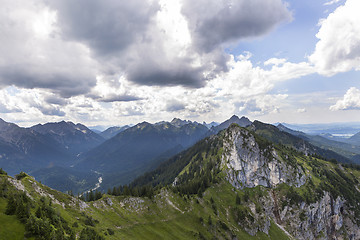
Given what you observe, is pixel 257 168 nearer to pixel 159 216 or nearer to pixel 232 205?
pixel 232 205

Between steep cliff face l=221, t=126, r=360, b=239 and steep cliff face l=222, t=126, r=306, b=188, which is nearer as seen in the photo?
steep cliff face l=221, t=126, r=360, b=239

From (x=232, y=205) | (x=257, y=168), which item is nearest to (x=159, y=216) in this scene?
(x=232, y=205)

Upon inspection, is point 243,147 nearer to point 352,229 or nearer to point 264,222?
point 264,222

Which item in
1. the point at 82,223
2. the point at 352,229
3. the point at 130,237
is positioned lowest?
the point at 352,229

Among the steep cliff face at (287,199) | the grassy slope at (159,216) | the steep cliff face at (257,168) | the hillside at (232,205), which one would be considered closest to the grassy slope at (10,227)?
the grassy slope at (159,216)

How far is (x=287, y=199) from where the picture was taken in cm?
16875

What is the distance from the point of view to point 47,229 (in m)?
43.7

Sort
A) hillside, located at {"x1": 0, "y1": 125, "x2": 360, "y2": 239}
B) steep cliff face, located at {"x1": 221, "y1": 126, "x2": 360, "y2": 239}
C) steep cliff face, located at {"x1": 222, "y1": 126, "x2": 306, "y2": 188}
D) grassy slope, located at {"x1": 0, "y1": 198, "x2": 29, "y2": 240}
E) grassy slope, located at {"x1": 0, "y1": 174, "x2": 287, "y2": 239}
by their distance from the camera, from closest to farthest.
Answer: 1. grassy slope, located at {"x1": 0, "y1": 198, "x2": 29, "y2": 240}
2. grassy slope, located at {"x1": 0, "y1": 174, "x2": 287, "y2": 239}
3. hillside, located at {"x1": 0, "y1": 125, "x2": 360, "y2": 239}
4. steep cliff face, located at {"x1": 221, "y1": 126, "x2": 360, "y2": 239}
5. steep cliff face, located at {"x1": 222, "y1": 126, "x2": 306, "y2": 188}

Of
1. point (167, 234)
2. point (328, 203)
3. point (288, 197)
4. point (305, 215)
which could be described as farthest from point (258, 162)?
point (167, 234)

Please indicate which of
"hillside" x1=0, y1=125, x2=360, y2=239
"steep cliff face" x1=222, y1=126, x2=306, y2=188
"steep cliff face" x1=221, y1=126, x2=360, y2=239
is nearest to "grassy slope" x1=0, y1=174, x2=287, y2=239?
"hillside" x1=0, y1=125, x2=360, y2=239

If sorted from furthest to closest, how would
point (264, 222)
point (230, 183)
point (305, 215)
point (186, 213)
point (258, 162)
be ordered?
point (258, 162), point (230, 183), point (305, 215), point (264, 222), point (186, 213)

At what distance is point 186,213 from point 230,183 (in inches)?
2784

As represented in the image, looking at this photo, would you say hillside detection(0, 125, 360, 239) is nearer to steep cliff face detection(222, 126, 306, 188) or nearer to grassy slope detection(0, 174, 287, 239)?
grassy slope detection(0, 174, 287, 239)

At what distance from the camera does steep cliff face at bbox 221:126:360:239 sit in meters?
162
